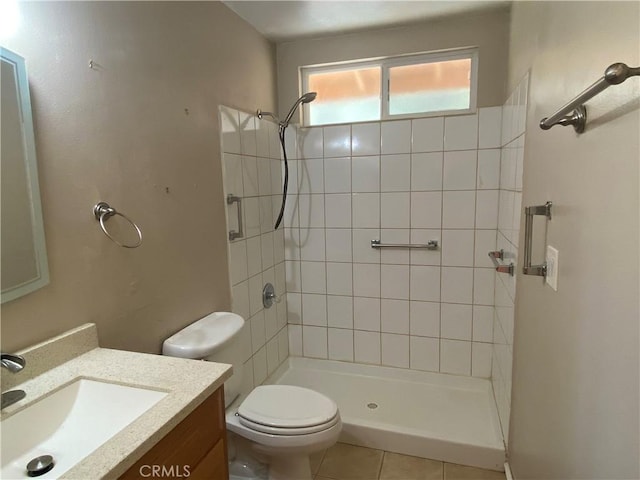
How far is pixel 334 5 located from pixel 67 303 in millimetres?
1819

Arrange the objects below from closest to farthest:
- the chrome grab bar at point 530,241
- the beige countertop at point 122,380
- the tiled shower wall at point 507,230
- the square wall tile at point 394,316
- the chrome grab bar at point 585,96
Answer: the chrome grab bar at point 585,96 → the beige countertop at point 122,380 → the chrome grab bar at point 530,241 → the tiled shower wall at point 507,230 → the square wall tile at point 394,316

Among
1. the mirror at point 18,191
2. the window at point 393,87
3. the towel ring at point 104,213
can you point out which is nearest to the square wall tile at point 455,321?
the window at point 393,87

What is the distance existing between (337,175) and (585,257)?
1.76 m

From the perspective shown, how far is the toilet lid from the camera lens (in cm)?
162

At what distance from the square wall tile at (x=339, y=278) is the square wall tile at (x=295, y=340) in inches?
15.3

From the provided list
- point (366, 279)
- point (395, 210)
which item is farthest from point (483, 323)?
point (395, 210)

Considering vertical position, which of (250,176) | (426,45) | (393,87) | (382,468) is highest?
(426,45)

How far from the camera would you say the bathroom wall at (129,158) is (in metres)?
1.12

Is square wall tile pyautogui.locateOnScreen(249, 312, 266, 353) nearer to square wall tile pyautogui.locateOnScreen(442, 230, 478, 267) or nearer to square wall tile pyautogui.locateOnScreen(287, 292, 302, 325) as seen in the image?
square wall tile pyautogui.locateOnScreen(287, 292, 302, 325)

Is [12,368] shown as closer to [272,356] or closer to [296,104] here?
[272,356]

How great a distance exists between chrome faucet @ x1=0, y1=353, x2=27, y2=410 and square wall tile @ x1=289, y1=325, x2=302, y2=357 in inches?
76.7

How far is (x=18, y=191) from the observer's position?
103cm

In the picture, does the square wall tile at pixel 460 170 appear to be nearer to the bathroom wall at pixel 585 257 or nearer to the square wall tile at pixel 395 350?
the bathroom wall at pixel 585 257

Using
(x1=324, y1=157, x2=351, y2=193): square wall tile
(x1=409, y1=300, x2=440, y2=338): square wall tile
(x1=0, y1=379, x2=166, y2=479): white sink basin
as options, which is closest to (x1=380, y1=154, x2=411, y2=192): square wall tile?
(x1=324, y1=157, x2=351, y2=193): square wall tile
